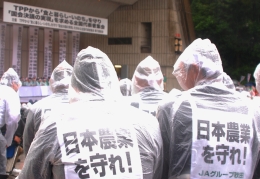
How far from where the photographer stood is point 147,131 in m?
2.35

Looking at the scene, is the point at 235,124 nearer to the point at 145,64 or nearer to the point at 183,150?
the point at 183,150

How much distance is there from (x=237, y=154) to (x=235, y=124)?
202mm

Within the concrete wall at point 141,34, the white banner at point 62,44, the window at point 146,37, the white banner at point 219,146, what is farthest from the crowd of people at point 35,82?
the white banner at point 219,146

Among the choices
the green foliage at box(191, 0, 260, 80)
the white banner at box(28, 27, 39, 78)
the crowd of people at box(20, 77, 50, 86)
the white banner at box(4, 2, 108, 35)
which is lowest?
the crowd of people at box(20, 77, 50, 86)

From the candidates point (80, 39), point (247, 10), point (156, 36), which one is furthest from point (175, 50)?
point (247, 10)

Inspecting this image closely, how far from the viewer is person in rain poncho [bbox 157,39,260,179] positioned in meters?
2.59

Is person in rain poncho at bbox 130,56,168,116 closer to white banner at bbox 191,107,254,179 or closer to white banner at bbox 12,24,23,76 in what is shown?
white banner at bbox 191,107,254,179

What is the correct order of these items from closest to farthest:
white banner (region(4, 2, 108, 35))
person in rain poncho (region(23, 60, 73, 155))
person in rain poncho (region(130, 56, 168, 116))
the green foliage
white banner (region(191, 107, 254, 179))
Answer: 1. white banner (region(191, 107, 254, 179))
2. person in rain poncho (region(23, 60, 73, 155))
3. person in rain poncho (region(130, 56, 168, 116))
4. white banner (region(4, 2, 108, 35))
5. the green foliage

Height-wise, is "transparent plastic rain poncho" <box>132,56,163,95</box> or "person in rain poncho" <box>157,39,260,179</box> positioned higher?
"transparent plastic rain poncho" <box>132,56,163,95</box>

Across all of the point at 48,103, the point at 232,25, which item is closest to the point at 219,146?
the point at 48,103

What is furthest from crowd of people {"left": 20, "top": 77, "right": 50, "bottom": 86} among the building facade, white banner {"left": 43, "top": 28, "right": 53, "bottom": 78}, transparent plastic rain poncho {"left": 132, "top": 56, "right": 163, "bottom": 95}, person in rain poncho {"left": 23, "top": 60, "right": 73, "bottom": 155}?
transparent plastic rain poncho {"left": 132, "top": 56, "right": 163, "bottom": 95}

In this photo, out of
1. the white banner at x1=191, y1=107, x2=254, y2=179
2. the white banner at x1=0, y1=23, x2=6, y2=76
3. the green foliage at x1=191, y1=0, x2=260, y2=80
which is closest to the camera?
the white banner at x1=191, y1=107, x2=254, y2=179

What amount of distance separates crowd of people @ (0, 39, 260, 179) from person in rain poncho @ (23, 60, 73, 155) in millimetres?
1628

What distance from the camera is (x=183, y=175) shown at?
263 cm
